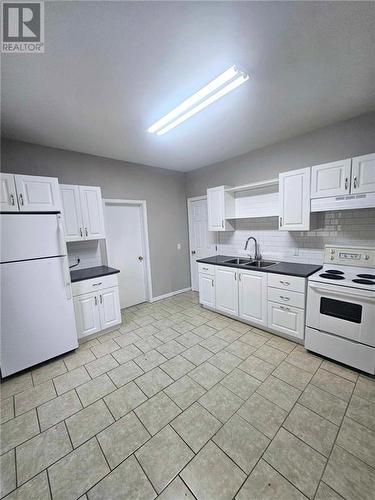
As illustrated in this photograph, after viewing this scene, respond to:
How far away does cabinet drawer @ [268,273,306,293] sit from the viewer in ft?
7.95

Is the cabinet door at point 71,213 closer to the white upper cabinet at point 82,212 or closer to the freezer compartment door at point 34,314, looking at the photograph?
the white upper cabinet at point 82,212

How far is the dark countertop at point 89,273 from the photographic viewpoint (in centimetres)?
275

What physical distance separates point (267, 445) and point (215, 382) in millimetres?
648

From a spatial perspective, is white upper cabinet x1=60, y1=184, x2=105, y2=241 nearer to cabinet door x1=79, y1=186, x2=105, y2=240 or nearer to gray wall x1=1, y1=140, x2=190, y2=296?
cabinet door x1=79, y1=186, x2=105, y2=240

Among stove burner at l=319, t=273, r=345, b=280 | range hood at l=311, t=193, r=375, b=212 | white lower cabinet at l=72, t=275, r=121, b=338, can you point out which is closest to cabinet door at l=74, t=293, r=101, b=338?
white lower cabinet at l=72, t=275, r=121, b=338

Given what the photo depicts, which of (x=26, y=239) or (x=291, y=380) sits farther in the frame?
(x=26, y=239)

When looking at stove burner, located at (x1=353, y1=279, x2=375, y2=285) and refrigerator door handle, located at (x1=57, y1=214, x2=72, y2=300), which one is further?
refrigerator door handle, located at (x1=57, y1=214, x2=72, y2=300)

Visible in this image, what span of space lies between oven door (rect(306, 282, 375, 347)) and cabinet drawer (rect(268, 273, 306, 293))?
13 cm

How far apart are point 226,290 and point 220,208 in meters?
1.43

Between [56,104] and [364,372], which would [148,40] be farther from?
[364,372]

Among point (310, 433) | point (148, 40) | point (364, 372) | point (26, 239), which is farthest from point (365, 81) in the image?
point (26, 239)

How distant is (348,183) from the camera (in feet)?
7.39

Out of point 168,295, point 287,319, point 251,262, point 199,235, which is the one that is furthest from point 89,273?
point 287,319

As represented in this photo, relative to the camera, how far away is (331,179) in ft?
7.76
